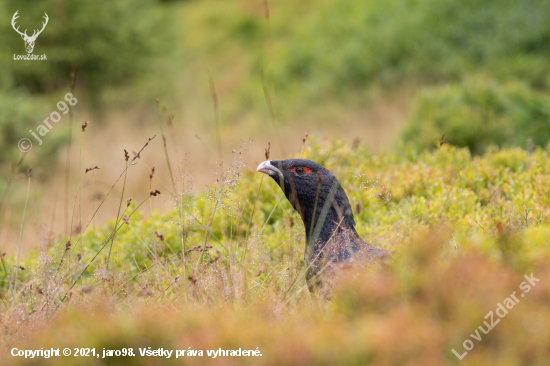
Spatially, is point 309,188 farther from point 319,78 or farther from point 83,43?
point 319,78

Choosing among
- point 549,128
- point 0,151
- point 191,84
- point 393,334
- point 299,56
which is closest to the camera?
point 393,334

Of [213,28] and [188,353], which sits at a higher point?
[213,28]

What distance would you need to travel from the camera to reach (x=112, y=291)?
10.2 ft

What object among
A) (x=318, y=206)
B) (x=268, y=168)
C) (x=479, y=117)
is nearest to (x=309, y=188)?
(x=318, y=206)

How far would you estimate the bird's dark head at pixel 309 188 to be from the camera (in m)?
3.63

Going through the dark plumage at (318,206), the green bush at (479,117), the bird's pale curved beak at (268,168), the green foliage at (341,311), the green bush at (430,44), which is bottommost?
the green foliage at (341,311)

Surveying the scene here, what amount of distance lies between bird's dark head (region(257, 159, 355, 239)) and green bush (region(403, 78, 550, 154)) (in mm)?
4373

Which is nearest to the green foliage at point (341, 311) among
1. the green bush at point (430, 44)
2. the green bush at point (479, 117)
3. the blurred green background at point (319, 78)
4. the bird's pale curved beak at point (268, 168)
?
the bird's pale curved beak at point (268, 168)

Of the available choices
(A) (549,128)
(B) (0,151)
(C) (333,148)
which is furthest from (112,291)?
(B) (0,151)

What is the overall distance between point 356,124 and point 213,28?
670 inches

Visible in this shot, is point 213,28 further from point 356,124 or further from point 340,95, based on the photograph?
point 356,124

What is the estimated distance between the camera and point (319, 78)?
1706 cm

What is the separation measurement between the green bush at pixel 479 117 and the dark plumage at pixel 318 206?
439 centimetres

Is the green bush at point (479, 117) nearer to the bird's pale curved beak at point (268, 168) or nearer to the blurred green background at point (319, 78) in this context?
the blurred green background at point (319, 78)
